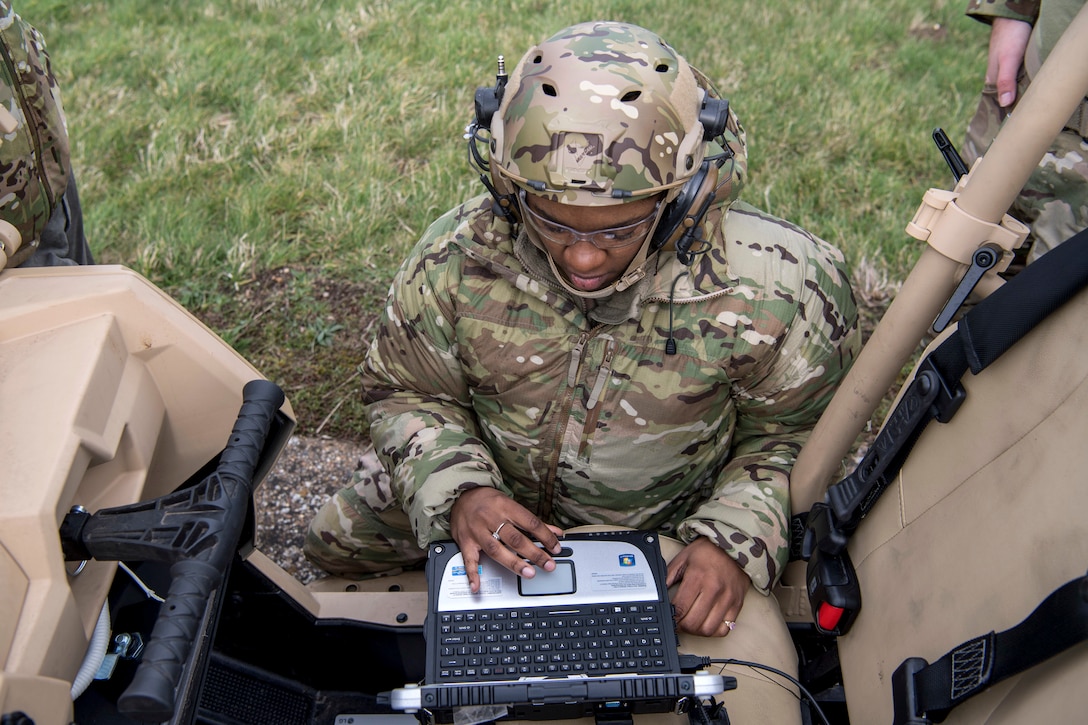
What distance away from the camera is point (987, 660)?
1.04 m

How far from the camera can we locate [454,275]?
1.86 m

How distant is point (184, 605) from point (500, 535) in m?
0.65

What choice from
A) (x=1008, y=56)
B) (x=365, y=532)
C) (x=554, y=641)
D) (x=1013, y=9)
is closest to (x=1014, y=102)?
(x=1008, y=56)

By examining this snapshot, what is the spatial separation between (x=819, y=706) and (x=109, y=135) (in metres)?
3.69

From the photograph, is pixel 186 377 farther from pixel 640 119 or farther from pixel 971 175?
pixel 971 175

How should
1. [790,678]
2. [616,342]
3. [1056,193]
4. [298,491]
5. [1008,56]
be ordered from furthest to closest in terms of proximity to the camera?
[298,491]
[1008,56]
[1056,193]
[616,342]
[790,678]

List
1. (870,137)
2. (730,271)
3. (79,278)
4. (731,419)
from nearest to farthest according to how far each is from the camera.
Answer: (79,278) → (730,271) → (731,419) → (870,137)

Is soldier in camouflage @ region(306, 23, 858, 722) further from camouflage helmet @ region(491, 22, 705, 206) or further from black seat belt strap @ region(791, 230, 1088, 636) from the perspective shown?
black seat belt strap @ region(791, 230, 1088, 636)

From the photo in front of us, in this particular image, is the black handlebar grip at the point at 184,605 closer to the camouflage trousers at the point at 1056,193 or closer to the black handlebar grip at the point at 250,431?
the black handlebar grip at the point at 250,431

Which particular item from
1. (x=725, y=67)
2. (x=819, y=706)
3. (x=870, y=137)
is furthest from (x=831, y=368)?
(x=725, y=67)

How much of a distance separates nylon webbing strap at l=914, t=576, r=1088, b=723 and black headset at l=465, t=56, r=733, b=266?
829mm

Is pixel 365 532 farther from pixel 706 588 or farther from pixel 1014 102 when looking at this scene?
pixel 1014 102

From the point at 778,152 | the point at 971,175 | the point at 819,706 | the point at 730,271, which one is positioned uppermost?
the point at 971,175

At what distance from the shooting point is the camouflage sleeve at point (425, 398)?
6.03 feet
